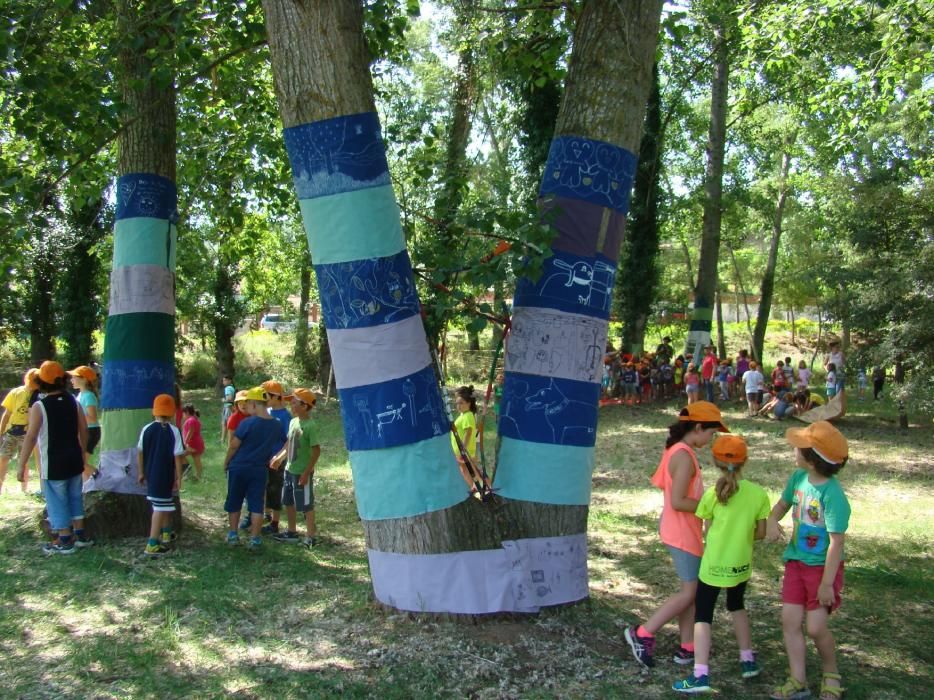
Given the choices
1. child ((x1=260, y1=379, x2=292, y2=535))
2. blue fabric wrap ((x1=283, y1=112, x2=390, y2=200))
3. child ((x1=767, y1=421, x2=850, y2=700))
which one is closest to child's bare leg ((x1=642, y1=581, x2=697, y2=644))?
child ((x1=767, y1=421, x2=850, y2=700))

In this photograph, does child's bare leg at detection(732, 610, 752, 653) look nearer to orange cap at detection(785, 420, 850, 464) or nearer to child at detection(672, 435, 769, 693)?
child at detection(672, 435, 769, 693)

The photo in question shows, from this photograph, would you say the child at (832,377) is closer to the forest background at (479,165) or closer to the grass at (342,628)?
the forest background at (479,165)

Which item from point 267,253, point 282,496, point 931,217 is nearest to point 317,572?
point 282,496

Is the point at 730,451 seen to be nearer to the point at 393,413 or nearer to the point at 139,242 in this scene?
the point at 393,413

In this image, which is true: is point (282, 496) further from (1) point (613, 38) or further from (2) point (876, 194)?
(2) point (876, 194)

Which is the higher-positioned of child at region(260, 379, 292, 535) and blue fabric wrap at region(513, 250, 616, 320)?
blue fabric wrap at region(513, 250, 616, 320)

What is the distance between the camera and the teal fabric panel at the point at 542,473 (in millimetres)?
5188

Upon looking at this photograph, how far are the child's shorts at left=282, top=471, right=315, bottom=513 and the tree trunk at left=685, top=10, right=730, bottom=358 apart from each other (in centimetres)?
1643

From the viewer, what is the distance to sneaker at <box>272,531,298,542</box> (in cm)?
817

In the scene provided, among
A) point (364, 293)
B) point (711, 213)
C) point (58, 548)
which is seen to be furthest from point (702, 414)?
point (711, 213)

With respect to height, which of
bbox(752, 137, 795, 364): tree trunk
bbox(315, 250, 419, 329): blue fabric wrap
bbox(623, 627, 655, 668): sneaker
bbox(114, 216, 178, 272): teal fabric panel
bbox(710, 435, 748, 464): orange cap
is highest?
bbox(752, 137, 795, 364): tree trunk

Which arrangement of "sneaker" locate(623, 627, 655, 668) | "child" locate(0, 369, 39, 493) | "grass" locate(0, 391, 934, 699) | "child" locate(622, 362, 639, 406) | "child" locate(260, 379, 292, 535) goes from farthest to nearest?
"child" locate(622, 362, 639, 406), "child" locate(0, 369, 39, 493), "child" locate(260, 379, 292, 535), "sneaker" locate(623, 627, 655, 668), "grass" locate(0, 391, 934, 699)

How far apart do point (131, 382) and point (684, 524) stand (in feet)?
16.5

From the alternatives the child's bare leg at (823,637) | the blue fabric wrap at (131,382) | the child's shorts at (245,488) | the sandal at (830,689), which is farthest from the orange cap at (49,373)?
the sandal at (830,689)
